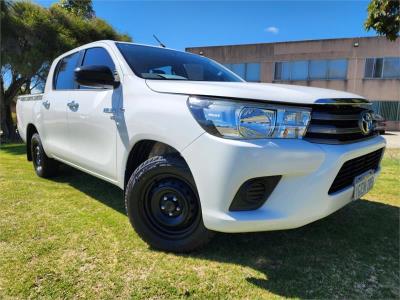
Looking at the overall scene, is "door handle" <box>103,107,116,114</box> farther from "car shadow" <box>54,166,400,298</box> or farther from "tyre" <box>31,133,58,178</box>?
"tyre" <box>31,133,58,178</box>

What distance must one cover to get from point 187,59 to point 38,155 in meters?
2.85

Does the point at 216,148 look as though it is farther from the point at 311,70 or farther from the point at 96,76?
the point at 311,70

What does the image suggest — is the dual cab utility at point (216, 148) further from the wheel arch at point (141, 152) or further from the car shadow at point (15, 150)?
the car shadow at point (15, 150)

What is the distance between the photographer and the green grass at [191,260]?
224 centimetres

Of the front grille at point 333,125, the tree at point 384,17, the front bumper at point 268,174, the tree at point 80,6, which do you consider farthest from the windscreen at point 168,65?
the tree at point 80,6

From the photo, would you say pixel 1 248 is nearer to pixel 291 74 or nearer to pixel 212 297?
pixel 212 297

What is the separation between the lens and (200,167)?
7.48ft

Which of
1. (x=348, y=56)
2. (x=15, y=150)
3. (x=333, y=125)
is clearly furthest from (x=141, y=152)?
(x=348, y=56)

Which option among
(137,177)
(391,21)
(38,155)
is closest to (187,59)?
(137,177)

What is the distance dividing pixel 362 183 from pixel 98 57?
2763 millimetres

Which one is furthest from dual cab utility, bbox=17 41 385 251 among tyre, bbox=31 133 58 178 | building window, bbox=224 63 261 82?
building window, bbox=224 63 261 82

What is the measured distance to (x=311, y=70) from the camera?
25109 millimetres

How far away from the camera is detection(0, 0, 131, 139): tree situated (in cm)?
1138

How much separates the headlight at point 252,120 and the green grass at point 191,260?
989 millimetres
